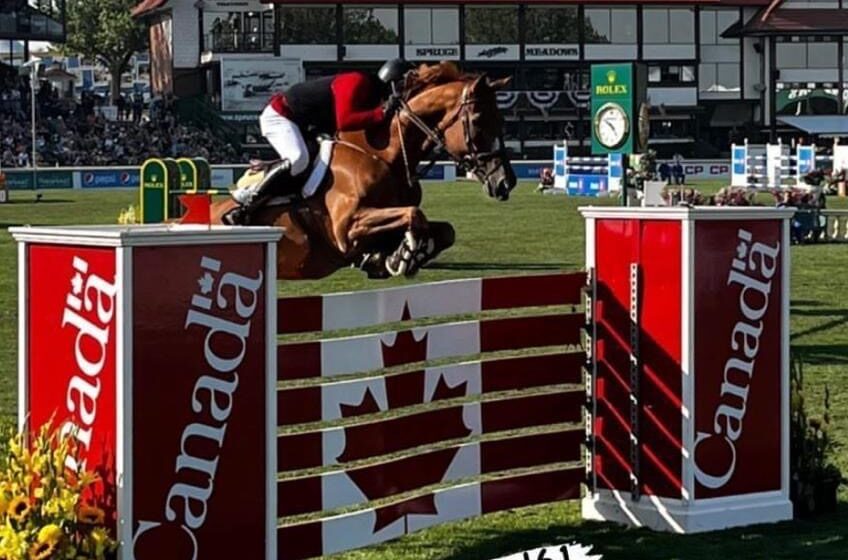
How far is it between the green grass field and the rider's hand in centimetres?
249

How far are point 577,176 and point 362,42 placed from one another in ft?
84.8

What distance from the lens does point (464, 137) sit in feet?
30.0

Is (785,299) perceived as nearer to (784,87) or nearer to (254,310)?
(254,310)

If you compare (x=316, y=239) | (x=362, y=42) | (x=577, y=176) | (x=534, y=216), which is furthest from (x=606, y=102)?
(x=362, y=42)

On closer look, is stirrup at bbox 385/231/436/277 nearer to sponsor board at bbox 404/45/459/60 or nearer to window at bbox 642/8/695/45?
sponsor board at bbox 404/45/459/60

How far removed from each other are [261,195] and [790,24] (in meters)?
61.6

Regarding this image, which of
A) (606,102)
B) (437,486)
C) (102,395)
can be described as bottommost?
(437,486)

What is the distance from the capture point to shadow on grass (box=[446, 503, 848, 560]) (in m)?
6.50

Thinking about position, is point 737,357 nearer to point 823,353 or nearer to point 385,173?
point 385,173

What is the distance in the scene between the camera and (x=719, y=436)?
273 inches

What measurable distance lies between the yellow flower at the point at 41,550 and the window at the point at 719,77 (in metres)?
65.3

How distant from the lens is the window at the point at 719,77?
2707 inches

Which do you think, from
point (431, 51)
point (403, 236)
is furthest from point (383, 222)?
point (431, 51)

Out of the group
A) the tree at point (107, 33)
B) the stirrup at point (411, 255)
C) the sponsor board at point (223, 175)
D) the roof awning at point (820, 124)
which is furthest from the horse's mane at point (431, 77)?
the tree at point (107, 33)
